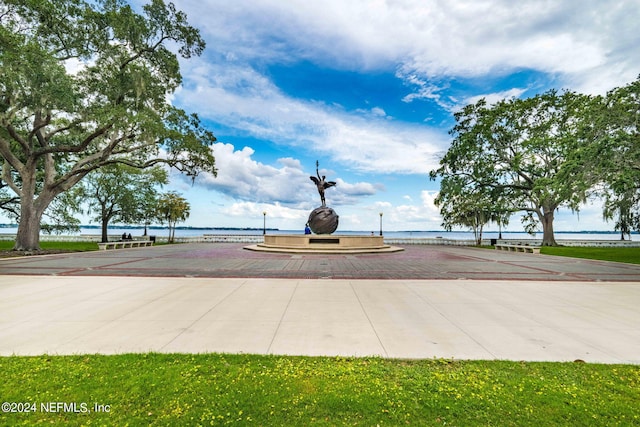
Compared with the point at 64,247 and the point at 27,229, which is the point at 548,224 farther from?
the point at 64,247

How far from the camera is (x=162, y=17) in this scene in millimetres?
19859

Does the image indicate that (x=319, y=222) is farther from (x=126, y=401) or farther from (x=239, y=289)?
(x=126, y=401)

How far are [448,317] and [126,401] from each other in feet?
19.0

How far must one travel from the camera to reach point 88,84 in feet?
63.9

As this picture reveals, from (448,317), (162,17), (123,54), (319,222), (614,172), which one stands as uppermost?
(162,17)

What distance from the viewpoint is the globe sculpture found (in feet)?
82.9

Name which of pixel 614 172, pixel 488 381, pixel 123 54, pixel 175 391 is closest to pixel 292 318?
pixel 175 391

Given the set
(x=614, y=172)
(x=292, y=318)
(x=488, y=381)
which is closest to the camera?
(x=488, y=381)

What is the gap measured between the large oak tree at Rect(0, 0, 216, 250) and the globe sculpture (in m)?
8.56

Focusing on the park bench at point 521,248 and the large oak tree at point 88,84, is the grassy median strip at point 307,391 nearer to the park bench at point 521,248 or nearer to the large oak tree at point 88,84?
the large oak tree at point 88,84

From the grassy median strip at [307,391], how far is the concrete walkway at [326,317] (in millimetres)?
495

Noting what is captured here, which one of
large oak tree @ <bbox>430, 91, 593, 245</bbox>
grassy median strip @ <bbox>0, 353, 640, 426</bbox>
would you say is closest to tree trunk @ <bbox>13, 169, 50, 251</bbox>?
grassy median strip @ <bbox>0, 353, 640, 426</bbox>

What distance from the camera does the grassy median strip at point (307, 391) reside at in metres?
3.02

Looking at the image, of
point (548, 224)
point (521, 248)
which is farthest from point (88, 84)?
point (548, 224)
